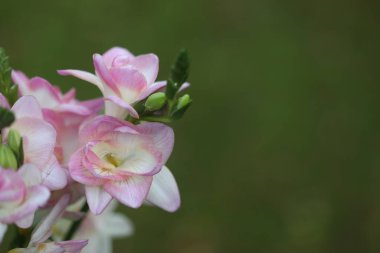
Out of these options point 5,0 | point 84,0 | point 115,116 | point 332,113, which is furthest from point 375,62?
point 115,116

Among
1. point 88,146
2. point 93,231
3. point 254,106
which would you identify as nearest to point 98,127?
point 88,146

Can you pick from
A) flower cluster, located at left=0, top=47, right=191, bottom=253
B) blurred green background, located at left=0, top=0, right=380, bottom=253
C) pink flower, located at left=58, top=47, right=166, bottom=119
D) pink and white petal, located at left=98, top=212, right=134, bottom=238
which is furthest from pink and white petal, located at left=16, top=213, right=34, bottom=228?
blurred green background, located at left=0, top=0, right=380, bottom=253

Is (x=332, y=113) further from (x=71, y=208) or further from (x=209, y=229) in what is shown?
(x=71, y=208)

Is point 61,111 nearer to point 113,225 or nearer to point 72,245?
point 72,245

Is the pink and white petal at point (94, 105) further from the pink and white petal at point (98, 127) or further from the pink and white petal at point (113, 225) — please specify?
the pink and white petal at point (113, 225)

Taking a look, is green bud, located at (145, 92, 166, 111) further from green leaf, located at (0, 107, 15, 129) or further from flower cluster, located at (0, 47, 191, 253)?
green leaf, located at (0, 107, 15, 129)

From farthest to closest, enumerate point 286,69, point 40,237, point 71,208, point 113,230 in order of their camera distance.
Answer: point 286,69 < point 113,230 < point 71,208 < point 40,237

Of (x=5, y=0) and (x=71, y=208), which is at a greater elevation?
(x=71, y=208)

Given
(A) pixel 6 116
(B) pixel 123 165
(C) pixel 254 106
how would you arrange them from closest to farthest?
(A) pixel 6 116
(B) pixel 123 165
(C) pixel 254 106
